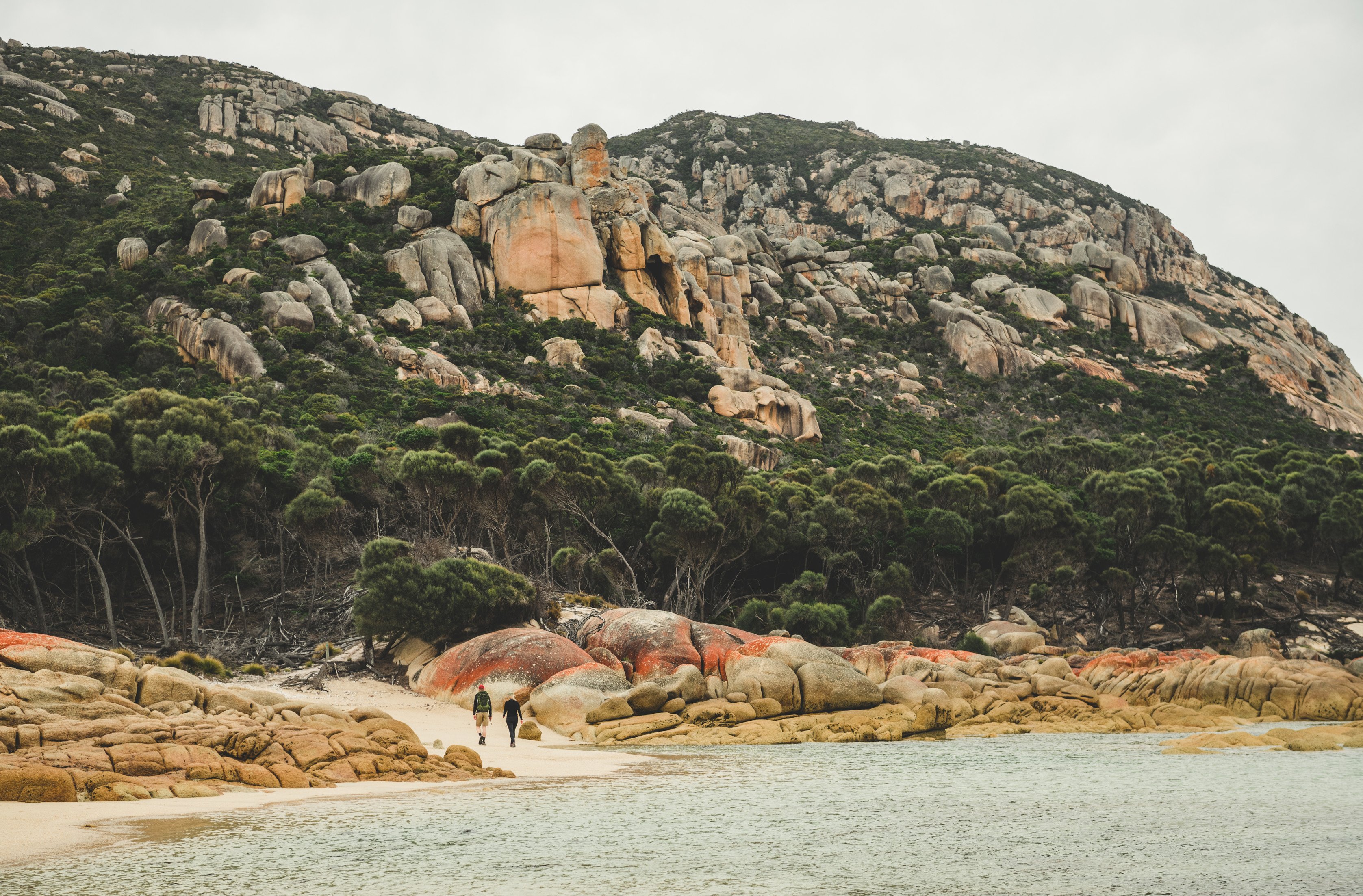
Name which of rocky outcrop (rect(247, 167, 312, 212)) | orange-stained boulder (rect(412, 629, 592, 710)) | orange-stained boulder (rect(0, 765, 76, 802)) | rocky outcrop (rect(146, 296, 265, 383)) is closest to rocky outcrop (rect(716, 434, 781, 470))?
rocky outcrop (rect(146, 296, 265, 383))

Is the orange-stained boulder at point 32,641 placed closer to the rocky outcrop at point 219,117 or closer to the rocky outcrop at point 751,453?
the rocky outcrop at point 751,453

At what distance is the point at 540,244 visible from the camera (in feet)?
251

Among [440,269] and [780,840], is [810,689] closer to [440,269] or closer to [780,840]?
[780,840]

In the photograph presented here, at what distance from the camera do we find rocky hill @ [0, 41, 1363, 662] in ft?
141

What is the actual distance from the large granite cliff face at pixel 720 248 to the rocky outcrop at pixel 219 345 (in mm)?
143

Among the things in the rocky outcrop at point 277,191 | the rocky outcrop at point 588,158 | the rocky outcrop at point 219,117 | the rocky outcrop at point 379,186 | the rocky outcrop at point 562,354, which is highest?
the rocky outcrop at point 219,117

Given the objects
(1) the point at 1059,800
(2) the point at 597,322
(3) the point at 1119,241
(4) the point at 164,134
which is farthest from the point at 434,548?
(3) the point at 1119,241

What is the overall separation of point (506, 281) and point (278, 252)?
1891 cm

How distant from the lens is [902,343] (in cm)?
9712

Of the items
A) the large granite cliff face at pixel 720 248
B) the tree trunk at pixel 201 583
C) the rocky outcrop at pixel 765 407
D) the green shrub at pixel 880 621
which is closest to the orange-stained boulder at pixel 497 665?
the tree trunk at pixel 201 583

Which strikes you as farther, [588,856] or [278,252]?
[278,252]

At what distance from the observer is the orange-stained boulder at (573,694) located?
25.2 m

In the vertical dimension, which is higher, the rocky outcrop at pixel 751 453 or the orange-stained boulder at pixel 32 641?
the rocky outcrop at pixel 751 453

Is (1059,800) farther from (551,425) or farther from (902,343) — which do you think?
(902,343)
